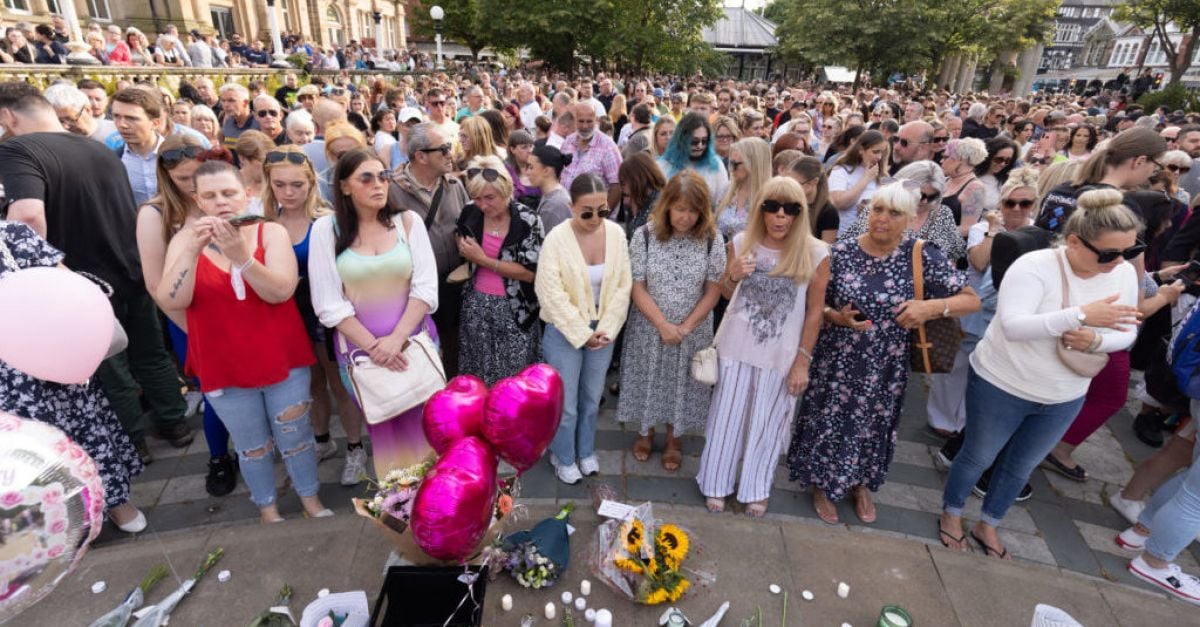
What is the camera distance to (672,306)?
10.9 ft

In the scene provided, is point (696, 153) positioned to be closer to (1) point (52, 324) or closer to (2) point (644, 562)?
(2) point (644, 562)

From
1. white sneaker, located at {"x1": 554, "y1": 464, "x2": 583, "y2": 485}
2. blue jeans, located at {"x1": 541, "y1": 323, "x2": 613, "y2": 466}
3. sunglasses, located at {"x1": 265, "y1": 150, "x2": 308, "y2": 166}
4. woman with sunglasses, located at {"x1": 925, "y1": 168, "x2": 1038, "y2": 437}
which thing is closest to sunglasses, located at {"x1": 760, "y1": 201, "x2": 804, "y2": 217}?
blue jeans, located at {"x1": 541, "y1": 323, "x2": 613, "y2": 466}

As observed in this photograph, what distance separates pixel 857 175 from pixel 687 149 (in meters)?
1.60

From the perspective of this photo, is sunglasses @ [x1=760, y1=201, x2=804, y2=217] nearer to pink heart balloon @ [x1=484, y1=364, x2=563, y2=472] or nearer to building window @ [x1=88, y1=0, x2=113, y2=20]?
pink heart balloon @ [x1=484, y1=364, x2=563, y2=472]

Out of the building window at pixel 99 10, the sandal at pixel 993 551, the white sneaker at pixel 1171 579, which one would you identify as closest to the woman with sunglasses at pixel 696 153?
the sandal at pixel 993 551

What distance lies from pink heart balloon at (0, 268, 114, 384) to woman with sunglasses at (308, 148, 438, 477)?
84 cm

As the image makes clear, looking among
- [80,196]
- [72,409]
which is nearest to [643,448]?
[72,409]

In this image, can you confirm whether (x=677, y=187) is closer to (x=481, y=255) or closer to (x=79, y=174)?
(x=481, y=255)

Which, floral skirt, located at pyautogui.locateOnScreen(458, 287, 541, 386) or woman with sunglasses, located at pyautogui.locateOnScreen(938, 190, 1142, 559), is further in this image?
floral skirt, located at pyautogui.locateOnScreen(458, 287, 541, 386)

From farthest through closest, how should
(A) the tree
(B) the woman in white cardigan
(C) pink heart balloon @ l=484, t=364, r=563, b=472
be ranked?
(A) the tree < (B) the woman in white cardigan < (C) pink heart balloon @ l=484, t=364, r=563, b=472

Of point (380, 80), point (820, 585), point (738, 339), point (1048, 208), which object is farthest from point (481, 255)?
point (380, 80)

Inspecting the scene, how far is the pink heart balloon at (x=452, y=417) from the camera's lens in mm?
1805

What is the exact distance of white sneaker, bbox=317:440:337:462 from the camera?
153 inches

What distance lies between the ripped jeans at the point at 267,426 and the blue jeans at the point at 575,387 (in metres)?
1.36
